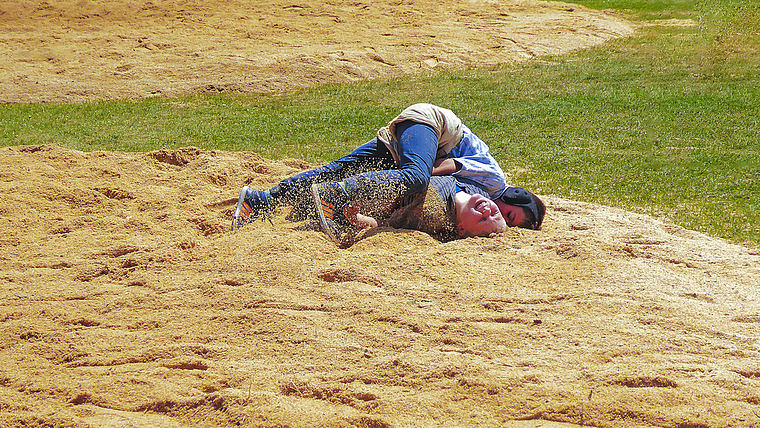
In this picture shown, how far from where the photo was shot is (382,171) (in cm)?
432

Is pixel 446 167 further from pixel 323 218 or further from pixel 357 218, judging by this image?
pixel 323 218

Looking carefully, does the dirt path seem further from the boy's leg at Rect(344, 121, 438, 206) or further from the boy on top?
the boy's leg at Rect(344, 121, 438, 206)

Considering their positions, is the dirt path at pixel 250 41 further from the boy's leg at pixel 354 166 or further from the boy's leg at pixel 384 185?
the boy's leg at pixel 384 185

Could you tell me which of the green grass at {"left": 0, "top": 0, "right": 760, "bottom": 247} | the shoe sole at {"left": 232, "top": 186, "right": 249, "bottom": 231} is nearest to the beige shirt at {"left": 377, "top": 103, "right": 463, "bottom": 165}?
the shoe sole at {"left": 232, "top": 186, "right": 249, "bottom": 231}

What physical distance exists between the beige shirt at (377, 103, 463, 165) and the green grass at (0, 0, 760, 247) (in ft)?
5.22

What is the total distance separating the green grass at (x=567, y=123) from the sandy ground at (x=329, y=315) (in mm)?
906

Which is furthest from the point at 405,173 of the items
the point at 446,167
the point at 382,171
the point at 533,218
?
the point at 533,218

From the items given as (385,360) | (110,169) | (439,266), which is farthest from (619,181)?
(110,169)

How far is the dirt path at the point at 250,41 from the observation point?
11203mm

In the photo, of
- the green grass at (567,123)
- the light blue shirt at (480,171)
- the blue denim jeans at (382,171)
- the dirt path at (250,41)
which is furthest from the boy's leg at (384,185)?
the dirt path at (250,41)

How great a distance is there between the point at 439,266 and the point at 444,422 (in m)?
1.45

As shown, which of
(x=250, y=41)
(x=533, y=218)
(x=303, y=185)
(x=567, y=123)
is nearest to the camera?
(x=533, y=218)

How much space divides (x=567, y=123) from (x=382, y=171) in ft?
15.4

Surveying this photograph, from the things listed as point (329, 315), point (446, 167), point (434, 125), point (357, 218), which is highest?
point (434, 125)
